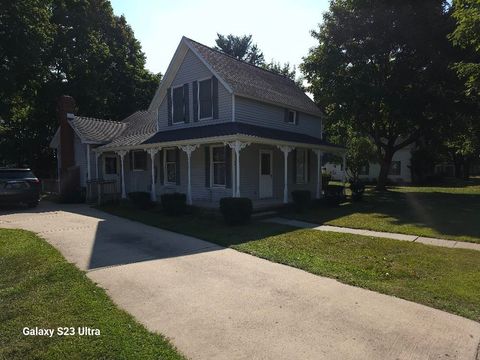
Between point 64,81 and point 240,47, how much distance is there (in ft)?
85.3

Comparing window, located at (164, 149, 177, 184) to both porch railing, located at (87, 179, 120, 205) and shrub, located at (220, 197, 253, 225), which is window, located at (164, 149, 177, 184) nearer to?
porch railing, located at (87, 179, 120, 205)

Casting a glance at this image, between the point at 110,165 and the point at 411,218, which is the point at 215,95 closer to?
the point at 110,165

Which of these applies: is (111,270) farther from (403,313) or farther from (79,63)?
(79,63)

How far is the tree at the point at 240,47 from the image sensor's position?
49.7 m

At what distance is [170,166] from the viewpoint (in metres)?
18.1

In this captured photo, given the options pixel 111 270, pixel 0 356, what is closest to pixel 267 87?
pixel 111 270

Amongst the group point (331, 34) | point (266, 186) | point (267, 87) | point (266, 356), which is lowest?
point (266, 356)

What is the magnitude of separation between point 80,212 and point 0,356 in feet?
40.8

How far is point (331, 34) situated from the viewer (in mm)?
23641

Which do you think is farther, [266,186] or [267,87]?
[267,87]

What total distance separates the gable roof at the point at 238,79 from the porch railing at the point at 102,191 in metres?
4.79

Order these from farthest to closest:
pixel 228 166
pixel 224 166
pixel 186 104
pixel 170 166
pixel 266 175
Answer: pixel 170 166 → pixel 186 104 → pixel 266 175 → pixel 224 166 → pixel 228 166

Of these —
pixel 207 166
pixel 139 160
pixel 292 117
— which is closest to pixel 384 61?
pixel 292 117

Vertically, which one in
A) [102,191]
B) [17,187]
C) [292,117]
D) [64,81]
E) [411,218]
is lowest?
[411,218]
